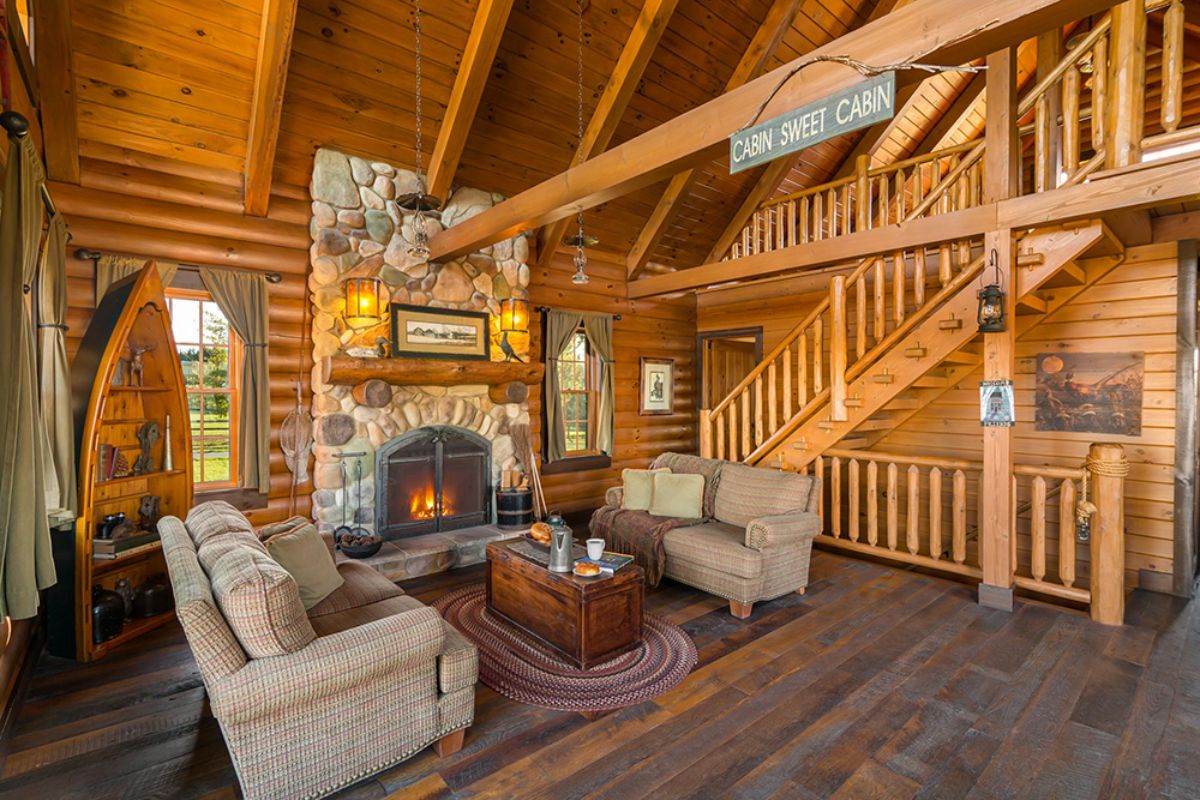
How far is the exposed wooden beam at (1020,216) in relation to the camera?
3191 millimetres

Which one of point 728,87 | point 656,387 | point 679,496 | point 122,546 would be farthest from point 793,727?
point 728,87

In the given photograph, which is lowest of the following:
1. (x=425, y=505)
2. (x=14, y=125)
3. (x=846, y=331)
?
(x=425, y=505)

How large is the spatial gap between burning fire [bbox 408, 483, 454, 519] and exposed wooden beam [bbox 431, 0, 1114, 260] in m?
2.56

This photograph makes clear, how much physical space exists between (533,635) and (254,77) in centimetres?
435

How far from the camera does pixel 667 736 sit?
248cm

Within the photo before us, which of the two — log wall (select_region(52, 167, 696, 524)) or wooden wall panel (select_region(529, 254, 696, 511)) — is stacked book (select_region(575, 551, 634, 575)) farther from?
wooden wall panel (select_region(529, 254, 696, 511))

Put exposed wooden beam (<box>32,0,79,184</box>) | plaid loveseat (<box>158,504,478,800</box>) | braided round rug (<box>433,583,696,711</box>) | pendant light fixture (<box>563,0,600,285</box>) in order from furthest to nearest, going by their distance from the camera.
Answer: pendant light fixture (<box>563,0,600,285</box>) → exposed wooden beam (<box>32,0,79,184</box>) → braided round rug (<box>433,583,696,711</box>) → plaid loveseat (<box>158,504,478,800</box>)

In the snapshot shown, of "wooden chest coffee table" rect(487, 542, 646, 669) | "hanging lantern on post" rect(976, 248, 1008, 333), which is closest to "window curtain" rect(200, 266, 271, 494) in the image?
"wooden chest coffee table" rect(487, 542, 646, 669)

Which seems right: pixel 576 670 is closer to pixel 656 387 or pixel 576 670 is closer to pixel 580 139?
pixel 580 139

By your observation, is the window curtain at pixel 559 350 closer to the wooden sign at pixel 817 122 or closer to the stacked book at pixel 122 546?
the stacked book at pixel 122 546

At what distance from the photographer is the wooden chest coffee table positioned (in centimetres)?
304

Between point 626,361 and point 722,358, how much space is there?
2223 millimetres

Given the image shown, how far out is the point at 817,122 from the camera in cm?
230

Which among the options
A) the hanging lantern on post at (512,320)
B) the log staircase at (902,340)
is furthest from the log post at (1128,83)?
the hanging lantern on post at (512,320)
